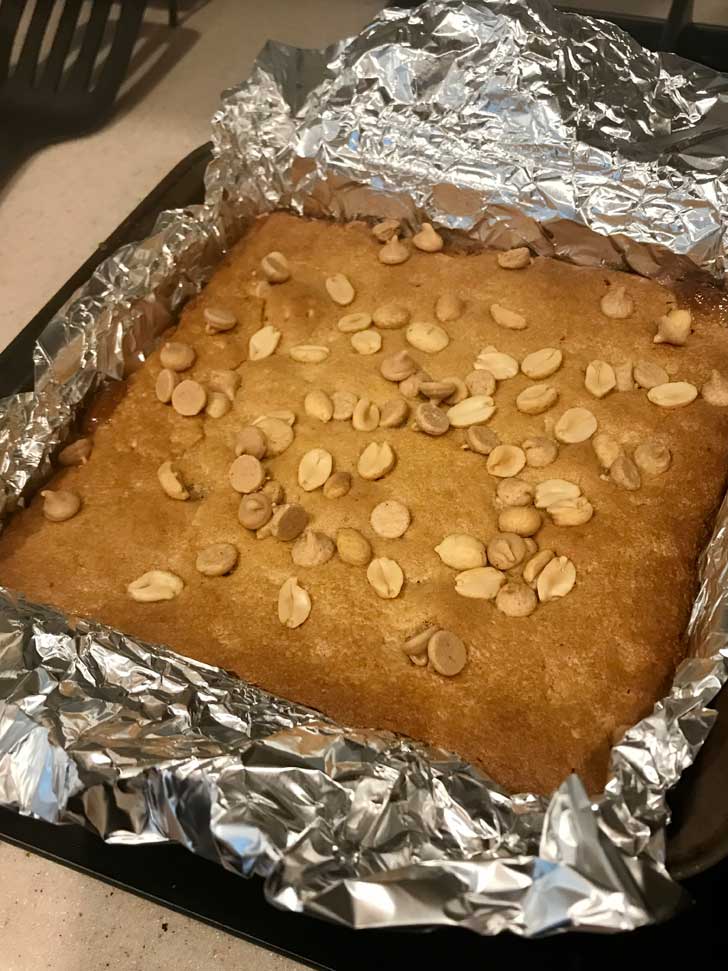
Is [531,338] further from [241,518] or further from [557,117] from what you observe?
[241,518]

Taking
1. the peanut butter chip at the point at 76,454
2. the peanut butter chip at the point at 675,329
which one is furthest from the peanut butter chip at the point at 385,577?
the peanut butter chip at the point at 675,329

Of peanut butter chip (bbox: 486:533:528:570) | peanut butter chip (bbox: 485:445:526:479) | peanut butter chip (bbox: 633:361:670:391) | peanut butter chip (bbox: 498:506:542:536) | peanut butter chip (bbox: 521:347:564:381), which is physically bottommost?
peanut butter chip (bbox: 486:533:528:570)

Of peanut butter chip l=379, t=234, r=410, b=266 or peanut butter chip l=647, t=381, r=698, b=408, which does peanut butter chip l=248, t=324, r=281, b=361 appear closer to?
peanut butter chip l=379, t=234, r=410, b=266

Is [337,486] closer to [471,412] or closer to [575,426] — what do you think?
[471,412]

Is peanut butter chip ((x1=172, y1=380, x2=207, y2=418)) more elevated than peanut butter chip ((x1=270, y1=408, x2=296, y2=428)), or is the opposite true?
peanut butter chip ((x1=270, y1=408, x2=296, y2=428))

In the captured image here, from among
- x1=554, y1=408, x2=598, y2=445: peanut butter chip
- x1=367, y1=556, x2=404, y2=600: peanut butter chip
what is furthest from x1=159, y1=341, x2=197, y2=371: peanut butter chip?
x1=554, y1=408, x2=598, y2=445: peanut butter chip

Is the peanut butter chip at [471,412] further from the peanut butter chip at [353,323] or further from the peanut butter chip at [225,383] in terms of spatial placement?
the peanut butter chip at [225,383]
